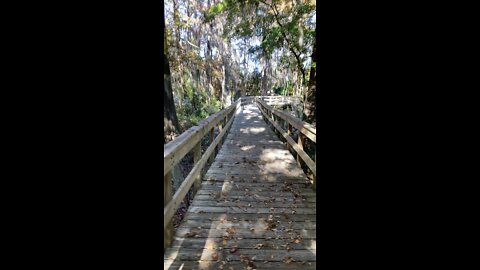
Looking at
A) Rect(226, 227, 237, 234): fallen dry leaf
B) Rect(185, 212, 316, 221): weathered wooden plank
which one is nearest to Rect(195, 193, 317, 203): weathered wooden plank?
Rect(185, 212, 316, 221): weathered wooden plank

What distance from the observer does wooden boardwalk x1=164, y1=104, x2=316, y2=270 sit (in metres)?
2.94

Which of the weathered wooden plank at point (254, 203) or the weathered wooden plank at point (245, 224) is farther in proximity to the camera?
the weathered wooden plank at point (254, 203)

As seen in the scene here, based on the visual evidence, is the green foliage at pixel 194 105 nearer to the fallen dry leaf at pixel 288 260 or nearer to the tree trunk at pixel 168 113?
the tree trunk at pixel 168 113

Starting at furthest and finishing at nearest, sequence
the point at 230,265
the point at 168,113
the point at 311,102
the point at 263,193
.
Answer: the point at 311,102 → the point at 168,113 → the point at 263,193 → the point at 230,265

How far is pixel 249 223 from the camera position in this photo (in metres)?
3.76

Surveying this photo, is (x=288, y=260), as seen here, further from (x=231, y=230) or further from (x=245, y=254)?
(x=231, y=230)

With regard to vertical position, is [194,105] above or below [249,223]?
above

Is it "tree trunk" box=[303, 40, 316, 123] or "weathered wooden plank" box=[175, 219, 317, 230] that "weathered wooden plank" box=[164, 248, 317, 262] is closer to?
"weathered wooden plank" box=[175, 219, 317, 230]

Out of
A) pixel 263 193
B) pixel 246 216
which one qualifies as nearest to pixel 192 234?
pixel 246 216

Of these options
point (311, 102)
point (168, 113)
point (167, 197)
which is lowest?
point (167, 197)

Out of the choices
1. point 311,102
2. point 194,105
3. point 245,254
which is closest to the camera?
point 245,254

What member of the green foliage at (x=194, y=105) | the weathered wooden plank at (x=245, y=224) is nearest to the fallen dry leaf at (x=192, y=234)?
the weathered wooden plank at (x=245, y=224)

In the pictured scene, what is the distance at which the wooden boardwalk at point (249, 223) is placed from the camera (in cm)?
294
